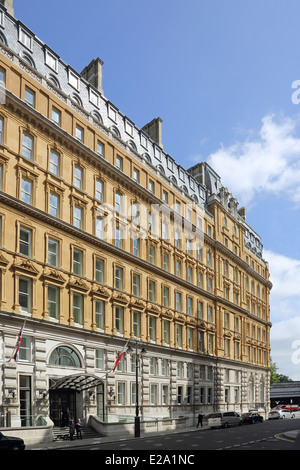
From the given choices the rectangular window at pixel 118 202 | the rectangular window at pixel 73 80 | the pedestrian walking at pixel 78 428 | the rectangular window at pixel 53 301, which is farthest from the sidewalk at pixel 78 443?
the rectangular window at pixel 73 80

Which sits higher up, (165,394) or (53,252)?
(53,252)

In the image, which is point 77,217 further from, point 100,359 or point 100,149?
point 100,359

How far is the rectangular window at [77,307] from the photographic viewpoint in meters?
47.2

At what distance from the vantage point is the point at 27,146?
147ft

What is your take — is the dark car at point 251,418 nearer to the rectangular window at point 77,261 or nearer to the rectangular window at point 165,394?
the rectangular window at point 165,394

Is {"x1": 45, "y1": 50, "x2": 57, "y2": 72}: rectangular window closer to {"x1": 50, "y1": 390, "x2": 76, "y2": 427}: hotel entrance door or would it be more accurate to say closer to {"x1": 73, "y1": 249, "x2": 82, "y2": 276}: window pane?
{"x1": 73, "y1": 249, "x2": 82, "y2": 276}: window pane

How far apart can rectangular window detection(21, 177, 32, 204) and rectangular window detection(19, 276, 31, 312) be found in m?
6.06

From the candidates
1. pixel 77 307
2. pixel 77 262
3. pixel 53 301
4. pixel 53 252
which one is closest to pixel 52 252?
pixel 53 252

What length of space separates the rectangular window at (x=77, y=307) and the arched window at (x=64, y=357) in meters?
2.67

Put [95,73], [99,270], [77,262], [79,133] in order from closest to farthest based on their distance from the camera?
[77,262]
[79,133]
[99,270]
[95,73]

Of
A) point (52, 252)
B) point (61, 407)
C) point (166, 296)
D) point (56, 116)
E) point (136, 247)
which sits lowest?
point (61, 407)

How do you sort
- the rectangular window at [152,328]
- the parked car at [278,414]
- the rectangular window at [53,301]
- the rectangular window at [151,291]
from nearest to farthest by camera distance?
1. the rectangular window at [53,301]
2. the rectangular window at [152,328]
3. the rectangular window at [151,291]
4. the parked car at [278,414]

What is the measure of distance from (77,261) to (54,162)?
8.43 m
